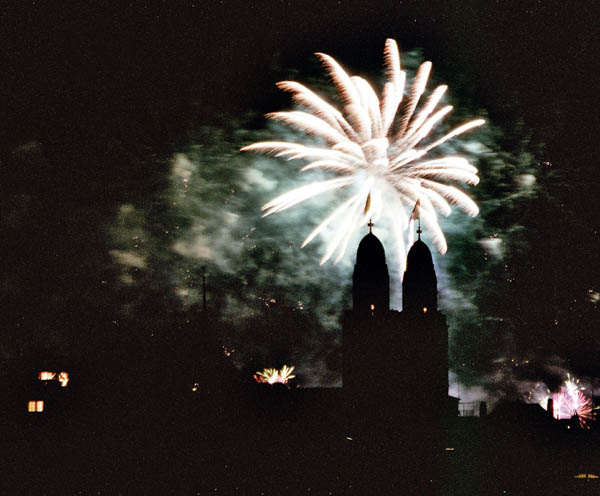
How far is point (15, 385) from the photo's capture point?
182 ft

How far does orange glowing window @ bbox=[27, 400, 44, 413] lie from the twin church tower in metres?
24.9

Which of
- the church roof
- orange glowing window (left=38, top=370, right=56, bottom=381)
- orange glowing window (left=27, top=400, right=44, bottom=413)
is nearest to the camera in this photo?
orange glowing window (left=27, top=400, right=44, bottom=413)

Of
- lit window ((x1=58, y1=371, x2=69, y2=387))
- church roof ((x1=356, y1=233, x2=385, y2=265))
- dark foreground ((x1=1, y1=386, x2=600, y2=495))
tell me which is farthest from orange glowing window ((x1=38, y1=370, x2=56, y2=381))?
church roof ((x1=356, y1=233, x2=385, y2=265))

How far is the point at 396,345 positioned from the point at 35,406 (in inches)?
1159

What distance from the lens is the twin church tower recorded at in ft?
198

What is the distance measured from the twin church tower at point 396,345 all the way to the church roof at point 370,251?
0.27ft

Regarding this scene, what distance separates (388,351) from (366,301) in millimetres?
4773

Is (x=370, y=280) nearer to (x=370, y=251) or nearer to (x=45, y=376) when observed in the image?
(x=370, y=251)

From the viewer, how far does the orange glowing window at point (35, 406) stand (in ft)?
180

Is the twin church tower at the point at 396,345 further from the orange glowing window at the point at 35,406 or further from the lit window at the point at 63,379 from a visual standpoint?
the orange glowing window at the point at 35,406

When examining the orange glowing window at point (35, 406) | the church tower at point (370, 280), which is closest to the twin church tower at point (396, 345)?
the church tower at point (370, 280)

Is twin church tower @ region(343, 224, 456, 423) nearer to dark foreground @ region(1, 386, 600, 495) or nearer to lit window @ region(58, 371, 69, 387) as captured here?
dark foreground @ region(1, 386, 600, 495)

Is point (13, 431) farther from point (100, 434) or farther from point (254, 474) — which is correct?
point (254, 474)

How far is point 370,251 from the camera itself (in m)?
59.6
